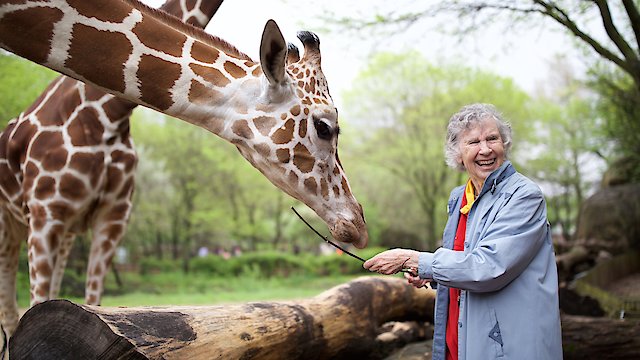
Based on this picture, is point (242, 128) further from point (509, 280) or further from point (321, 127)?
point (509, 280)

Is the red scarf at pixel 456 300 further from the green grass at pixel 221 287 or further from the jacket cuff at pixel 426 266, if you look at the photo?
the green grass at pixel 221 287

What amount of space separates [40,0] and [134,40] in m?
0.42

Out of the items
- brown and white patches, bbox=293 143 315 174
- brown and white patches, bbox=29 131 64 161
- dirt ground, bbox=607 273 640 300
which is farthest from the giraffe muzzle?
dirt ground, bbox=607 273 640 300

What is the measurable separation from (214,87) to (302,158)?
Answer: 545 millimetres

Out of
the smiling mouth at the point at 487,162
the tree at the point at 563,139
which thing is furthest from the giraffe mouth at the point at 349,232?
the tree at the point at 563,139

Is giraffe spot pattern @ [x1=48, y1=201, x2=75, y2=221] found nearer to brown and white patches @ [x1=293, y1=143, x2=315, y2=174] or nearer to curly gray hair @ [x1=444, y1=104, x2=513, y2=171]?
brown and white patches @ [x1=293, y1=143, x2=315, y2=174]

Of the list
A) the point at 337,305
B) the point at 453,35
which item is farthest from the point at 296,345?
the point at 453,35

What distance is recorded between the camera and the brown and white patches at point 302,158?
2.62m

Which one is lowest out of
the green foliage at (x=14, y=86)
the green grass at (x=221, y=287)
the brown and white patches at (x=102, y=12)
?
the green grass at (x=221, y=287)

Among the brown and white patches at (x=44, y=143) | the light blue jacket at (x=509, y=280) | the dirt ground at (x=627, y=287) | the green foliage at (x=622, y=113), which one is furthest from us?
the green foliage at (x=622, y=113)

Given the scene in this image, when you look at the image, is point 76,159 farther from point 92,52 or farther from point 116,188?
point 92,52

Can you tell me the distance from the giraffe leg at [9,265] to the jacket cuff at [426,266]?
11.9 ft

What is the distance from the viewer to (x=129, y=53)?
2551 mm

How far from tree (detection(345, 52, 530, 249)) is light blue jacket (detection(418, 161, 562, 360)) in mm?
16609
